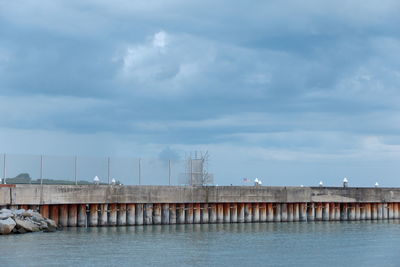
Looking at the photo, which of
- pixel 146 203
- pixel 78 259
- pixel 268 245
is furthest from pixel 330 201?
pixel 78 259

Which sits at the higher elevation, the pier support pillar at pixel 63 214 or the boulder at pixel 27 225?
the pier support pillar at pixel 63 214

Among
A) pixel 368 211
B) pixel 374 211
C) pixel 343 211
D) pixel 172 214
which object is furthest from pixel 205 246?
pixel 374 211

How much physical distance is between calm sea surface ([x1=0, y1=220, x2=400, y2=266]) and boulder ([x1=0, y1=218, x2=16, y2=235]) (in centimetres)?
130

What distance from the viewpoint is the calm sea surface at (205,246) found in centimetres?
3778

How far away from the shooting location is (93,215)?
57812mm

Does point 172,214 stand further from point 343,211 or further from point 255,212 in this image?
point 343,211

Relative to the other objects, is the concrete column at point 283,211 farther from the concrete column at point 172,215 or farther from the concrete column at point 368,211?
the concrete column at point 172,215

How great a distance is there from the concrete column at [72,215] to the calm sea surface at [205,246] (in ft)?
5.90

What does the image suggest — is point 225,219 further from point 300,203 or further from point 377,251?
point 377,251

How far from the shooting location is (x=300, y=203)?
223 feet

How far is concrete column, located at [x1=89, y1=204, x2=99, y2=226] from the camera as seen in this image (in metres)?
57.8

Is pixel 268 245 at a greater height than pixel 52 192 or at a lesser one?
lesser

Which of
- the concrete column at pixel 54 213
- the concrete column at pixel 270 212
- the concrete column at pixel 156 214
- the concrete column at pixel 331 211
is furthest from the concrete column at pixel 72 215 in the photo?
the concrete column at pixel 331 211

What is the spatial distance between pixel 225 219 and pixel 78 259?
91.4ft
